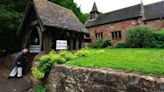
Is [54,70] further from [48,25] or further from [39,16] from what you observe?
[39,16]

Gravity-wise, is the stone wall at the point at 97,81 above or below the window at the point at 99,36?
below

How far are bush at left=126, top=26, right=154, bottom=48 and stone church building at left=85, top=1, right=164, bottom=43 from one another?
7411 millimetres

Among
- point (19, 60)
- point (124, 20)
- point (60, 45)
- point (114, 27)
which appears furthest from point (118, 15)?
point (19, 60)

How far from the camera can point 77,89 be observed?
7.41 m

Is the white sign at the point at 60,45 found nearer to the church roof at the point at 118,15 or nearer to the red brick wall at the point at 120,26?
the red brick wall at the point at 120,26

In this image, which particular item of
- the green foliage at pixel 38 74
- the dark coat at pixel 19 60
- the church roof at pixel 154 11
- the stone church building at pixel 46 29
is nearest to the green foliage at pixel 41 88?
the green foliage at pixel 38 74

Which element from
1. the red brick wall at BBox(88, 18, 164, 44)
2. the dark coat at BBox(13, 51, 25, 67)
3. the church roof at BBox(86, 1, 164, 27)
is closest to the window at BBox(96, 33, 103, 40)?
the red brick wall at BBox(88, 18, 164, 44)

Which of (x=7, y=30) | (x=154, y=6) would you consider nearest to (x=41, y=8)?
(x=7, y=30)

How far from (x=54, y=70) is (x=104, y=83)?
3.03 metres

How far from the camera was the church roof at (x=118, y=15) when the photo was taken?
26.8m

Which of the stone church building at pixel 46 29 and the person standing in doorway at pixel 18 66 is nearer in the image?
the stone church building at pixel 46 29

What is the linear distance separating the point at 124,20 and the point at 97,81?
21.6m

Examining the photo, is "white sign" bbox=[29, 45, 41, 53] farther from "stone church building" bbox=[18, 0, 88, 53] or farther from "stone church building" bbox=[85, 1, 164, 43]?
"stone church building" bbox=[85, 1, 164, 43]

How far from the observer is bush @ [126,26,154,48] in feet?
57.1
